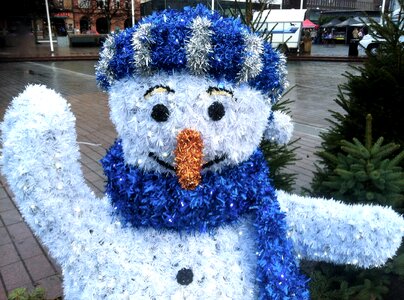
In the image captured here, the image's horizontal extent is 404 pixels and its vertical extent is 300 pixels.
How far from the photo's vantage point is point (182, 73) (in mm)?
1378

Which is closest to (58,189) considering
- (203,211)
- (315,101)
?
(203,211)

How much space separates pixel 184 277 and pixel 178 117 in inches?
24.1

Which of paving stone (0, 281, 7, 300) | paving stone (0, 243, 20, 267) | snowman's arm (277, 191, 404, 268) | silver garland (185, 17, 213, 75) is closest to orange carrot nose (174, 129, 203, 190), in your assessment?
silver garland (185, 17, 213, 75)

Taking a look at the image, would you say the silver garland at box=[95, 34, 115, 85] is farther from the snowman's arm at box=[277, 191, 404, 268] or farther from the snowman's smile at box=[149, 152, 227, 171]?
the snowman's arm at box=[277, 191, 404, 268]

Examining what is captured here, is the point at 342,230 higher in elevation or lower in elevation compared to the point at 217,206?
lower

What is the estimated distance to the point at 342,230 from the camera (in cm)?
153

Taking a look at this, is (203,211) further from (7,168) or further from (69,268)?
(7,168)

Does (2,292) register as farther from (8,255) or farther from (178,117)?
(178,117)

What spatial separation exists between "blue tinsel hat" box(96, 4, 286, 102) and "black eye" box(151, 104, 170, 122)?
0.14 meters

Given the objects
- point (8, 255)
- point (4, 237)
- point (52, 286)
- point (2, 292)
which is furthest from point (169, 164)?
point (4, 237)

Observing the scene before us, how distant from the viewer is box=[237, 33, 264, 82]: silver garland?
53.7 inches

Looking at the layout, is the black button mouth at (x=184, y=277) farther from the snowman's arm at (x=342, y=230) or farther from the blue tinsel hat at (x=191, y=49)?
the blue tinsel hat at (x=191, y=49)

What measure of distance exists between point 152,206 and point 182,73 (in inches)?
19.5

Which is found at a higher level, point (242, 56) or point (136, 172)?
point (242, 56)
